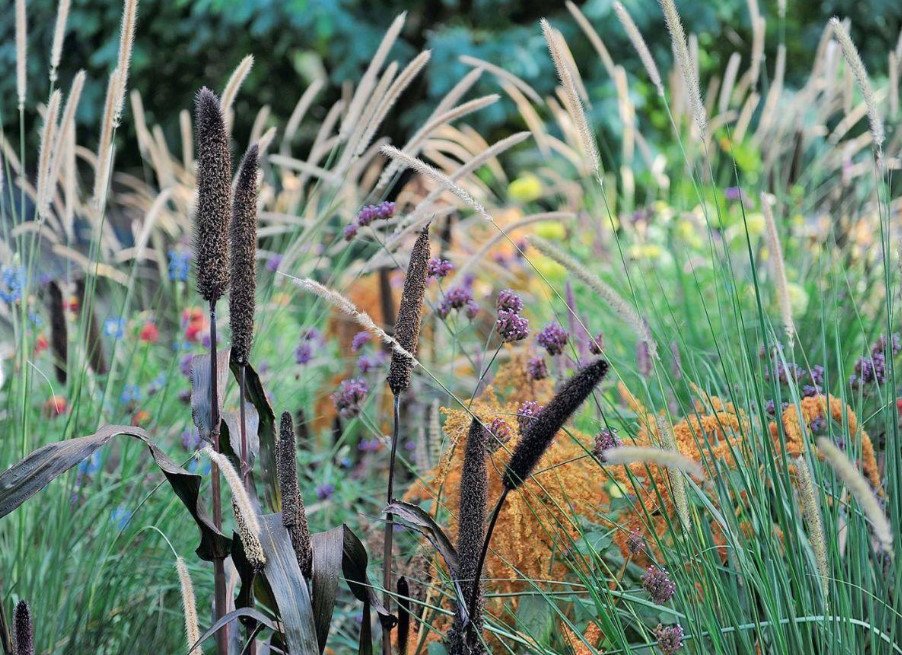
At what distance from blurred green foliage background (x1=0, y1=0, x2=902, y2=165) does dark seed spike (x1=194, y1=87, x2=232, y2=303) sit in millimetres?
5681

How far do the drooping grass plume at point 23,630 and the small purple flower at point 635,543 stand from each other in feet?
2.90

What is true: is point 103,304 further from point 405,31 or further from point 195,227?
point 195,227

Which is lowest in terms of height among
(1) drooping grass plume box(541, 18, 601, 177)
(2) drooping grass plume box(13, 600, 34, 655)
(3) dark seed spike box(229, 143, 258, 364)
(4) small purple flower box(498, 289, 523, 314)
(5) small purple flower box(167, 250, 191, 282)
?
(2) drooping grass plume box(13, 600, 34, 655)

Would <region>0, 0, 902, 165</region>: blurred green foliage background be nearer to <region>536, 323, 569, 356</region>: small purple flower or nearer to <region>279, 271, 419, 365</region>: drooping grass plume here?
<region>536, 323, 569, 356</region>: small purple flower

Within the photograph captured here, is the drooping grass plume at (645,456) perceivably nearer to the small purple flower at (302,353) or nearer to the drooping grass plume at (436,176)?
the drooping grass plume at (436,176)

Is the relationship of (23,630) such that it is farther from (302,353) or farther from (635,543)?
(302,353)

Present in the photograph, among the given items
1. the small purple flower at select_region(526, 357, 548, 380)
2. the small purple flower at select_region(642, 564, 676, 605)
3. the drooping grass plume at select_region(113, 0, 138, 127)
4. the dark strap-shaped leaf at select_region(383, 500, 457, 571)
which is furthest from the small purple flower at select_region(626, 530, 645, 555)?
the drooping grass plume at select_region(113, 0, 138, 127)

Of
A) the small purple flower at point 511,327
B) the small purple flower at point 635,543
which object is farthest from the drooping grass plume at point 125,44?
the small purple flower at point 635,543

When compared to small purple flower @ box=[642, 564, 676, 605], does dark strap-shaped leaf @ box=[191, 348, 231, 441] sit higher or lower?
higher

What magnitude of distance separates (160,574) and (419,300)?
1091mm

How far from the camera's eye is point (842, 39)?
163cm

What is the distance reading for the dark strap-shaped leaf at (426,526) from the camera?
4.93ft

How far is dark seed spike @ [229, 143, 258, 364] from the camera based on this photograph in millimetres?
1448

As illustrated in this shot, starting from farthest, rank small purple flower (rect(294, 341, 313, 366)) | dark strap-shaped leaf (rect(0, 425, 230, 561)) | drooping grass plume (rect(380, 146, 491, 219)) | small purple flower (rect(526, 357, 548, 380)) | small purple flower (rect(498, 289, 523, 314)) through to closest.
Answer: small purple flower (rect(294, 341, 313, 366))
small purple flower (rect(526, 357, 548, 380))
small purple flower (rect(498, 289, 523, 314))
drooping grass plume (rect(380, 146, 491, 219))
dark strap-shaped leaf (rect(0, 425, 230, 561))
